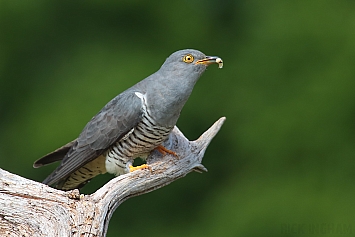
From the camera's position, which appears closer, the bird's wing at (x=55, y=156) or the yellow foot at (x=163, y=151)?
the yellow foot at (x=163, y=151)

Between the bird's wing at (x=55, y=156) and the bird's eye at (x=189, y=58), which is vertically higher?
the bird's eye at (x=189, y=58)

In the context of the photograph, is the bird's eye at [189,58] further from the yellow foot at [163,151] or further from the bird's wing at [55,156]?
the bird's wing at [55,156]

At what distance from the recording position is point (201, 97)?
624 cm

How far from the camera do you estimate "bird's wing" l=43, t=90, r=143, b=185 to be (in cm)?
373

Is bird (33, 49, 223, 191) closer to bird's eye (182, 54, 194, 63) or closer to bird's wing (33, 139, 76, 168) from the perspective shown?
bird's eye (182, 54, 194, 63)

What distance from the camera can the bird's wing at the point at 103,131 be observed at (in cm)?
373

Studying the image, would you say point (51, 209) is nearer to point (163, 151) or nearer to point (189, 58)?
point (163, 151)

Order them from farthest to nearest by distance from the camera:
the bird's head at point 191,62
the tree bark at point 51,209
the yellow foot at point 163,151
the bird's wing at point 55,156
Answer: the bird's wing at point 55,156 → the yellow foot at point 163,151 → the bird's head at point 191,62 → the tree bark at point 51,209

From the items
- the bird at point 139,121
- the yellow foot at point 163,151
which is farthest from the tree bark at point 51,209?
the yellow foot at point 163,151

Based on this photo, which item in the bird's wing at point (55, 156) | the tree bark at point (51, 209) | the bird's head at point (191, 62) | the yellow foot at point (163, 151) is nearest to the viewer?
the tree bark at point (51, 209)

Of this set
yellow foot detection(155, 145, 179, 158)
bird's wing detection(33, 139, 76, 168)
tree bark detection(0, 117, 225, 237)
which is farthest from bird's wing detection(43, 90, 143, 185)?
tree bark detection(0, 117, 225, 237)

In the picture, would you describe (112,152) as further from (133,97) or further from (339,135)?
(339,135)

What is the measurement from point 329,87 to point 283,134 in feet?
1.92

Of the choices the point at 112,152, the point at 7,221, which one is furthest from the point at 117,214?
the point at 7,221
